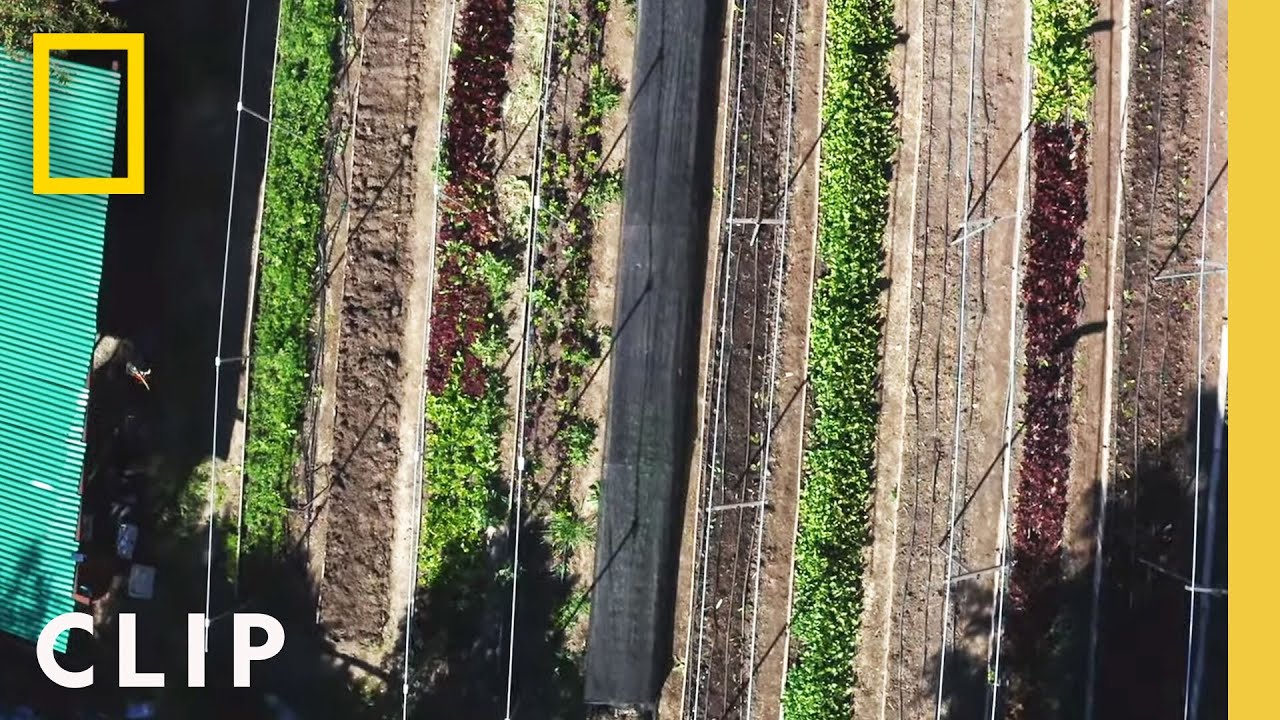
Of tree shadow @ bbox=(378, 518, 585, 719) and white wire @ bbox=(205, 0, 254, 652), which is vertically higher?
white wire @ bbox=(205, 0, 254, 652)

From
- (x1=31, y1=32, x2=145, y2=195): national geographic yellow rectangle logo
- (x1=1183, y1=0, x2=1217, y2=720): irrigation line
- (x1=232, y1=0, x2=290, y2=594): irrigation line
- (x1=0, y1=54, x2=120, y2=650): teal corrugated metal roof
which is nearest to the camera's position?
(x1=31, y1=32, x2=145, y2=195): national geographic yellow rectangle logo

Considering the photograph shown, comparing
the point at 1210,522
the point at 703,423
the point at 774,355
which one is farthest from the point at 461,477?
the point at 1210,522

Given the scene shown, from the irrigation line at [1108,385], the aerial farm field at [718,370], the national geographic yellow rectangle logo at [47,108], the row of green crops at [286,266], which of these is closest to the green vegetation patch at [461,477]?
the aerial farm field at [718,370]

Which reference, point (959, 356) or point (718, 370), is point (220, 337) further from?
point (959, 356)

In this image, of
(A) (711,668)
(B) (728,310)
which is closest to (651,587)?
(A) (711,668)

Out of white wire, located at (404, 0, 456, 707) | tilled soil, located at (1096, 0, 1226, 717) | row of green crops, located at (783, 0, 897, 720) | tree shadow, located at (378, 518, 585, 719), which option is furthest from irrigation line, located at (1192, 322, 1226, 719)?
white wire, located at (404, 0, 456, 707)

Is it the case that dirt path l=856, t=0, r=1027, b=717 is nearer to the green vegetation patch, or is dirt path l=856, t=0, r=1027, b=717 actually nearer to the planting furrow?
the planting furrow
